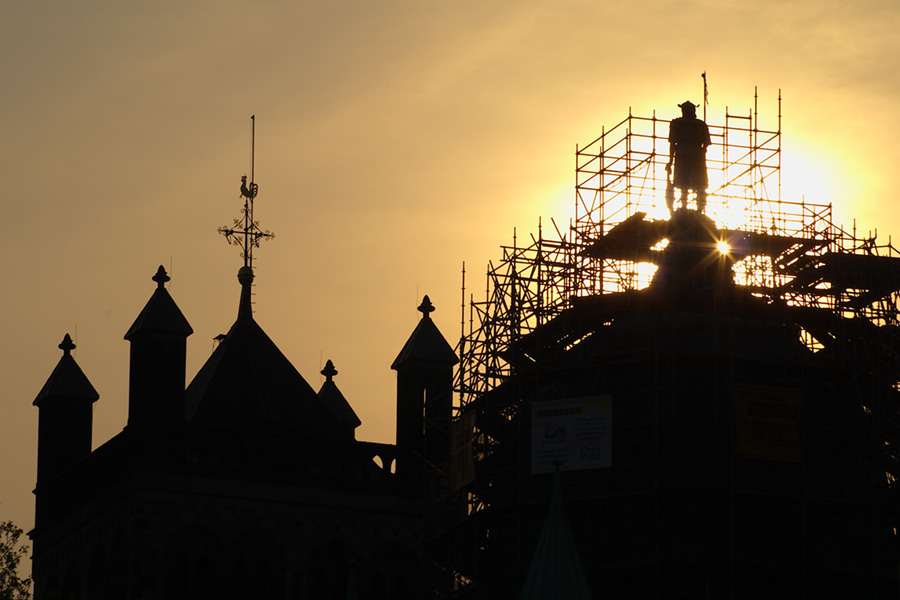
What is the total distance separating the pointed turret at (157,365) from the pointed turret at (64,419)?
8128mm

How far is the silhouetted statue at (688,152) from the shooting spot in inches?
3794

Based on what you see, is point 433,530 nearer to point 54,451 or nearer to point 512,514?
point 512,514

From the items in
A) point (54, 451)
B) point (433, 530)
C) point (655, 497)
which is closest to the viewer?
point (655, 497)

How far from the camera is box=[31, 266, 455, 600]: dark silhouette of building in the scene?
9700 cm

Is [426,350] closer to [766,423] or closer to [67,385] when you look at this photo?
[67,385]

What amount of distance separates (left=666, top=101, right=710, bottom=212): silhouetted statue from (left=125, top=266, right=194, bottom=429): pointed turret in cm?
1538

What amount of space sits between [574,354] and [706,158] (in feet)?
33.2

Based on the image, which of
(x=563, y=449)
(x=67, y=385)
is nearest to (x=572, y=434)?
(x=563, y=449)

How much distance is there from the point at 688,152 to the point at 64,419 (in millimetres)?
23303

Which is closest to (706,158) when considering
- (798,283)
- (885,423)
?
(798,283)

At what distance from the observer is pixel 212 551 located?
97.6m

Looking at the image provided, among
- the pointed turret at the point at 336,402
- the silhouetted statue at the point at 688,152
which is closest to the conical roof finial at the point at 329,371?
the pointed turret at the point at 336,402

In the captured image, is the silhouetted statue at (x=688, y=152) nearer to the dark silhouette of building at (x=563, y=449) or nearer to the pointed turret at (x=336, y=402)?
the dark silhouette of building at (x=563, y=449)

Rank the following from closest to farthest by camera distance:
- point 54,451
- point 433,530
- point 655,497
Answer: point 655,497 → point 433,530 → point 54,451
